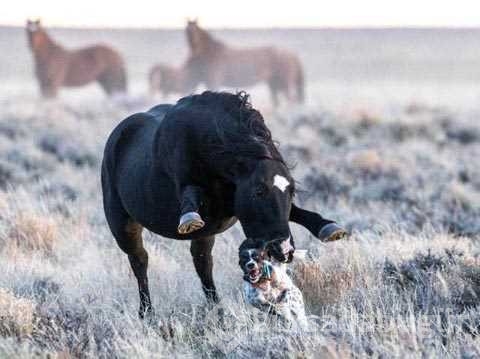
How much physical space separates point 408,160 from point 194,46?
21.3 m

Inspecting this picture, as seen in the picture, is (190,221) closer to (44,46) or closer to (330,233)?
(330,233)

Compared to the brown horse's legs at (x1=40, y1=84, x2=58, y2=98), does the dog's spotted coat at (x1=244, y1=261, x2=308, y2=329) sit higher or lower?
higher

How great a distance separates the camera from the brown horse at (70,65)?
118 ft

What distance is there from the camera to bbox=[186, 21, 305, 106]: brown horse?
36750 mm

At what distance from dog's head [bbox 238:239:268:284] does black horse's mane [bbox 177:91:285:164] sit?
1.55 ft

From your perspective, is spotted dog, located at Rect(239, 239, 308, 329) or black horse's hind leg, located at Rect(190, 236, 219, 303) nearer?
spotted dog, located at Rect(239, 239, 308, 329)

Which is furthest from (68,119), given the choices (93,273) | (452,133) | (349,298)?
(349,298)

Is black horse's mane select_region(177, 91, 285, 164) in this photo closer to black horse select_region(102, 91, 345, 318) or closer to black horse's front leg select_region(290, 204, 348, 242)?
black horse select_region(102, 91, 345, 318)

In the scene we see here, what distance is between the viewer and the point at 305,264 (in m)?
7.38

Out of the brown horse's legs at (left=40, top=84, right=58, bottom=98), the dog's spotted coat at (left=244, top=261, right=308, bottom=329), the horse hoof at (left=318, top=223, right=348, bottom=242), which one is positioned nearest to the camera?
the horse hoof at (left=318, top=223, right=348, bottom=242)

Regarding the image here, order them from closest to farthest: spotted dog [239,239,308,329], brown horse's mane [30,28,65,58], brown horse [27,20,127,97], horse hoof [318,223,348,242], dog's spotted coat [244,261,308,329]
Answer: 1. horse hoof [318,223,348,242]
2. spotted dog [239,239,308,329]
3. dog's spotted coat [244,261,308,329]
4. brown horse's mane [30,28,65,58]
5. brown horse [27,20,127,97]

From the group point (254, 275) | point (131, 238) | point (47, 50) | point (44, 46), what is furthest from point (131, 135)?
point (47, 50)

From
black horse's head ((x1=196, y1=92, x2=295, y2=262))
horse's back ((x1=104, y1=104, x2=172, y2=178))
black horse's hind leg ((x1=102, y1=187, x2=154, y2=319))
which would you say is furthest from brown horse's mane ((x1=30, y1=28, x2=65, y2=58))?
black horse's head ((x1=196, y1=92, x2=295, y2=262))

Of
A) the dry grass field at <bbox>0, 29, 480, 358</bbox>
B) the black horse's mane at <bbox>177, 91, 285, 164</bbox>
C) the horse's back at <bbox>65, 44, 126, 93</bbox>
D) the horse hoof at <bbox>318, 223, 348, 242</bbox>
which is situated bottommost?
the horse's back at <bbox>65, 44, 126, 93</bbox>
